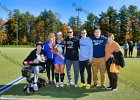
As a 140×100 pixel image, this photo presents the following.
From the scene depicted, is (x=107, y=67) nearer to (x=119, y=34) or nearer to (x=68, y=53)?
(x=68, y=53)

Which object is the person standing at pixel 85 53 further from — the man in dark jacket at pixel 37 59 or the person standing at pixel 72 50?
the man in dark jacket at pixel 37 59

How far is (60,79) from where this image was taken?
486 inches

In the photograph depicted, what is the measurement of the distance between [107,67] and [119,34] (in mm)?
77633

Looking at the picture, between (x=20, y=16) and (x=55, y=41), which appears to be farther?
(x=20, y=16)

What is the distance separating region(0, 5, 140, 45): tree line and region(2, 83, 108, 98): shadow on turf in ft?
242

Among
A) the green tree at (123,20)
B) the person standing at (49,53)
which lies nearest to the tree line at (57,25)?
the green tree at (123,20)

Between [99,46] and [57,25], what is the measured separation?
90.4 metres

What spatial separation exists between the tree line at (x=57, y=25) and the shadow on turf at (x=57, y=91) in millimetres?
73823

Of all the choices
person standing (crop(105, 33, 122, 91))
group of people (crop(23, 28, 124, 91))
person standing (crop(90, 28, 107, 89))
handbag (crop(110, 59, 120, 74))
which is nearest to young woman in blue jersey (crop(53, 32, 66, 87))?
group of people (crop(23, 28, 124, 91))

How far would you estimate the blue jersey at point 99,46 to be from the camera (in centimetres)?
1175

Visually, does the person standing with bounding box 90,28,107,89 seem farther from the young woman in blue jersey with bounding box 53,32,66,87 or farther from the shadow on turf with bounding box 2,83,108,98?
the young woman in blue jersey with bounding box 53,32,66,87

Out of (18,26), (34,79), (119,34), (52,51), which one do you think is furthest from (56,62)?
(18,26)

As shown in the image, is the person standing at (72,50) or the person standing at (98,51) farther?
the person standing at (72,50)

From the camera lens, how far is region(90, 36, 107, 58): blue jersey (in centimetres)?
1175
